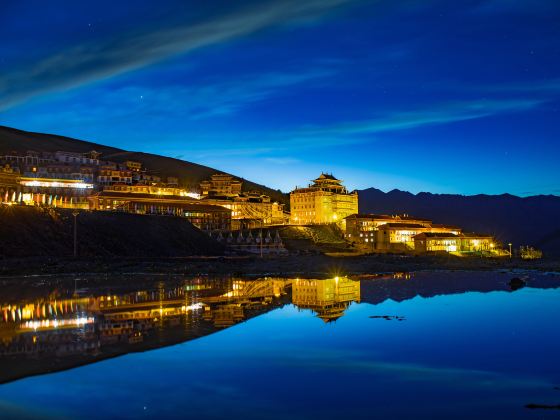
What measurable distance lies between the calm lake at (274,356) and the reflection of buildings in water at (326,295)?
0.31 metres

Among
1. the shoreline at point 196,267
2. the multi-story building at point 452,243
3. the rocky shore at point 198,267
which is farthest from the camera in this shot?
the multi-story building at point 452,243

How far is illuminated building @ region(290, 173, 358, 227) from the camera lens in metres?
156

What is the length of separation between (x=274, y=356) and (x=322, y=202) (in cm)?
13597

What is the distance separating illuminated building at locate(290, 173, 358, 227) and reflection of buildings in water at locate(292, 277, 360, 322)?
3908 inches

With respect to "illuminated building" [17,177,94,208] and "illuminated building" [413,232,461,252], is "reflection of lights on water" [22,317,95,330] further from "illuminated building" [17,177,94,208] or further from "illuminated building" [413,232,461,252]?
"illuminated building" [413,232,461,252]

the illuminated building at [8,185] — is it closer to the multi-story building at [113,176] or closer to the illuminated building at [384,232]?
the multi-story building at [113,176]

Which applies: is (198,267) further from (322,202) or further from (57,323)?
(322,202)

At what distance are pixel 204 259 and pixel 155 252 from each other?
863cm

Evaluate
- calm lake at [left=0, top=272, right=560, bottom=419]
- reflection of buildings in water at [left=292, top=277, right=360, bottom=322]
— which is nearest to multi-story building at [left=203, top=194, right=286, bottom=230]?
reflection of buildings in water at [left=292, top=277, right=360, bottom=322]

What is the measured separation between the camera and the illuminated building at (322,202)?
511ft

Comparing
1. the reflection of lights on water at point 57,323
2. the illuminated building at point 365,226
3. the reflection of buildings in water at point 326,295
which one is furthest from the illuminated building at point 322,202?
the reflection of lights on water at point 57,323

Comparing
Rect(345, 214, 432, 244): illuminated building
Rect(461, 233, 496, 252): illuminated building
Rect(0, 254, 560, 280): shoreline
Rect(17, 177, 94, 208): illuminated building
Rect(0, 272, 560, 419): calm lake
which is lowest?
Rect(0, 272, 560, 419): calm lake

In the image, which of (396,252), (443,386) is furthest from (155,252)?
(443,386)

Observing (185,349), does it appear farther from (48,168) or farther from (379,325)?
(48,168)
